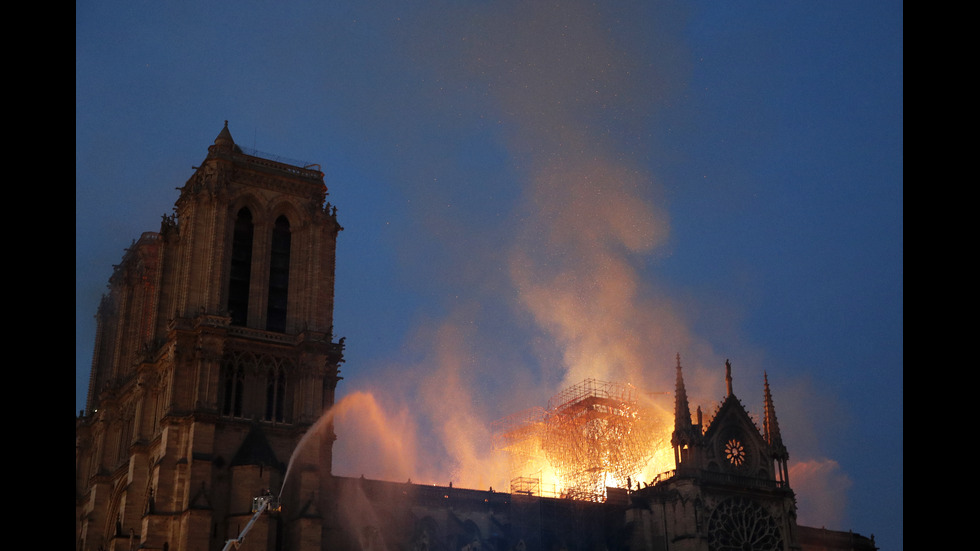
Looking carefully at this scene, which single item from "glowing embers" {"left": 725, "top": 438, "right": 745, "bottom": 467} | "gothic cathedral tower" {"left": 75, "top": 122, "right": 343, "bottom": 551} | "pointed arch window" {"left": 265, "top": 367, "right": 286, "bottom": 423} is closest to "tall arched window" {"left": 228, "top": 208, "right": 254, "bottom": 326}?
"gothic cathedral tower" {"left": 75, "top": 122, "right": 343, "bottom": 551}

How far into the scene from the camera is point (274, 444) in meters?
65.4

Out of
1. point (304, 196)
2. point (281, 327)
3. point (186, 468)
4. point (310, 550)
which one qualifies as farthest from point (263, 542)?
point (304, 196)

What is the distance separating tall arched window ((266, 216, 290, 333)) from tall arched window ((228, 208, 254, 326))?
1658mm

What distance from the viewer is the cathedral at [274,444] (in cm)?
6266

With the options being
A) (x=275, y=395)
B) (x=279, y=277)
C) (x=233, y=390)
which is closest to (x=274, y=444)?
(x=275, y=395)

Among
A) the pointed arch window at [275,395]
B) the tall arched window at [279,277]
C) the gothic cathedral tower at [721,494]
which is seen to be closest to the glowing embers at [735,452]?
the gothic cathedral tower at [721,494]

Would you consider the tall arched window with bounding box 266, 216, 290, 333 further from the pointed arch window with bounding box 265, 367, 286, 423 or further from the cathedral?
the pointed arch window with bounding box 265, 367, 286, 423

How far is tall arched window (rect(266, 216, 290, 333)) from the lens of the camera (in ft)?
233

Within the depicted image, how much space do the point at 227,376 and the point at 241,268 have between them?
8743 millimetres

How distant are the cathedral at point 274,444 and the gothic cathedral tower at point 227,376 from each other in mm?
103

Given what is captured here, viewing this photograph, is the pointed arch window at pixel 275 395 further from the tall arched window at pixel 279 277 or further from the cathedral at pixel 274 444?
the tall arched window at pixel 279 277

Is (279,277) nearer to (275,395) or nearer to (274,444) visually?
(275,395)
